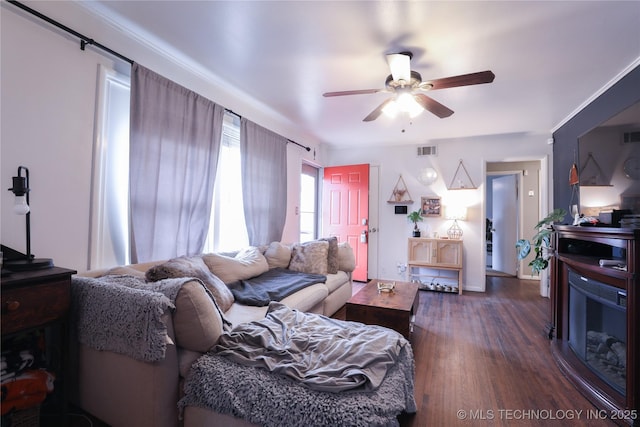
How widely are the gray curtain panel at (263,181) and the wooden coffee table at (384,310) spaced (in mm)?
1493

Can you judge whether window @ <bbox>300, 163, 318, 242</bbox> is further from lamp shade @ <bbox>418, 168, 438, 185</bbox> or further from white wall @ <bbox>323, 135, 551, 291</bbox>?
lamp shade @ <bbox>418, 168, 438, 185</bbox>

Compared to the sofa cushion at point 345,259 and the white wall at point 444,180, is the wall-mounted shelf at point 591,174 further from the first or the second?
the sofa cushion at point 345,259

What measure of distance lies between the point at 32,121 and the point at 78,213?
0.57m

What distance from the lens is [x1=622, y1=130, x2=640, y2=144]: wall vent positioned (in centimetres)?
194

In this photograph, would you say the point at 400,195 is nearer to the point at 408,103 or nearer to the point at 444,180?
the point at 444,180

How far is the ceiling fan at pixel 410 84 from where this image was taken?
1936mm

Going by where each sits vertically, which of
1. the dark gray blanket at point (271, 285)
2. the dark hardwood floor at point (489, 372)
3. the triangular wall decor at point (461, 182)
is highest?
the triangular wall decor at point (461, 182)

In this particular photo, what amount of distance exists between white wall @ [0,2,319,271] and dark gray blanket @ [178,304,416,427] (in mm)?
1225

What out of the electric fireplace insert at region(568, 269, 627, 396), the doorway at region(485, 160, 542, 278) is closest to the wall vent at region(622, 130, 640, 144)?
the electric fireplace insert at region(568, 269, 627, 396)

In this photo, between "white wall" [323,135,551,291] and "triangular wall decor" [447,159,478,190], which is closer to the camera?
"white wall" [323,135,551,291]

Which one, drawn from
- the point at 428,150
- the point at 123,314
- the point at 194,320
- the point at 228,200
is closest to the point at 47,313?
the point at 123,314

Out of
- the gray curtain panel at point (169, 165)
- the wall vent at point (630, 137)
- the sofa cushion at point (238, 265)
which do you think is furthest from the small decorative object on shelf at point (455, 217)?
the gray curtain panel at point (169, 165)

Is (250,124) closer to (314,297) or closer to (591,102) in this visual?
(314,297)

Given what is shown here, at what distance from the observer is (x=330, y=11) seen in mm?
1757
